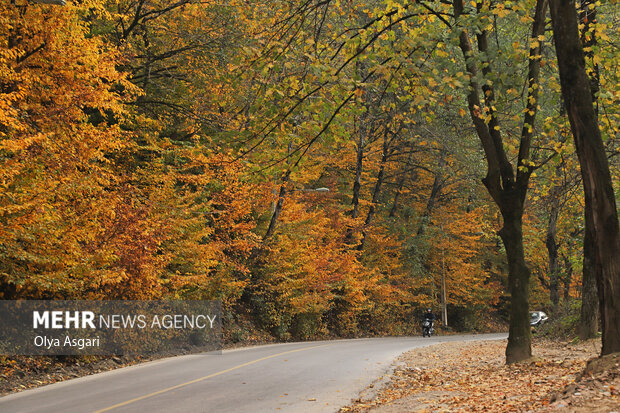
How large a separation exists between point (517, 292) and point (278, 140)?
638 cm

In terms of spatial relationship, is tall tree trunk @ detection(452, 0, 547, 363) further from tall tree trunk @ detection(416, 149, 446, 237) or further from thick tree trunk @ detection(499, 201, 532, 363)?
tall tree trunk @ detection(416, 149, 446, 237)

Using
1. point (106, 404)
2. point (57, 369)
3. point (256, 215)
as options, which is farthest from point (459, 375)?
point (256, 215)

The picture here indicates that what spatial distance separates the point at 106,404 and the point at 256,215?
17.9 metres

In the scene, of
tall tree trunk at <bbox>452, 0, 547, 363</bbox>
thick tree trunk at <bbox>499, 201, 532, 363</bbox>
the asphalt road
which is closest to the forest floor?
thick tree trunk at <bbox>499, 201, 532, 363</bbox>

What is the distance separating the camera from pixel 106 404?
30.6 feet

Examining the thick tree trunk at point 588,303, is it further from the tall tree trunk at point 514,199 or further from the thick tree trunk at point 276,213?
the thick tree trunk at point 276,213

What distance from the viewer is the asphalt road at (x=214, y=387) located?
30.0ft

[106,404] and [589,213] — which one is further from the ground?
[589,213]

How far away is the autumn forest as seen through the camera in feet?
32.0

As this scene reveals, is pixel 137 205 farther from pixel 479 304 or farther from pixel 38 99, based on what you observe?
pixel 479 304

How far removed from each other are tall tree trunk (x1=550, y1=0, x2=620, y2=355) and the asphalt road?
4189 mm

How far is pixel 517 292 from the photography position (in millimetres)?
12508

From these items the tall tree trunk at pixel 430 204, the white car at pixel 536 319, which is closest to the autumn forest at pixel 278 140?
the tall tree trunk at pixel 430 204

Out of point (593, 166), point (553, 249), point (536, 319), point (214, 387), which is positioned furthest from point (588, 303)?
point (536, 319)
